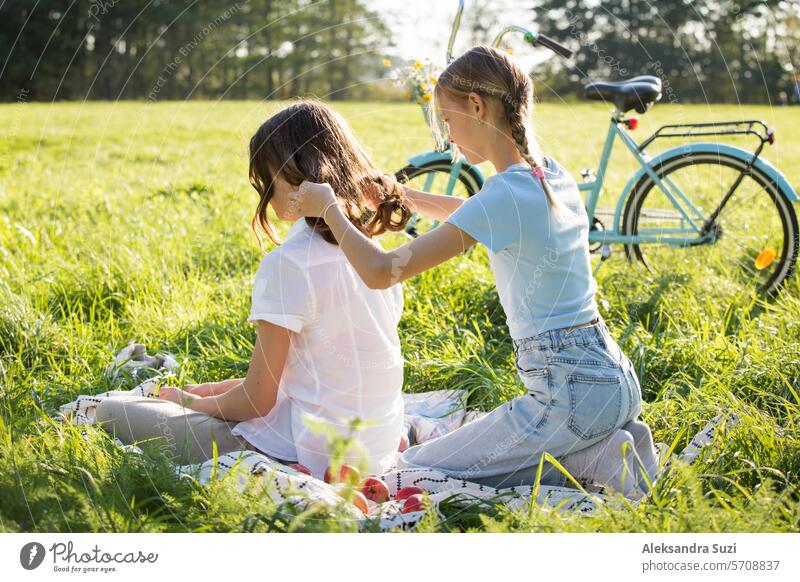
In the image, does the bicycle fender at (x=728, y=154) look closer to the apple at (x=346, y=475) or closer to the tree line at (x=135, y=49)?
the apple at (x=346, y=475)

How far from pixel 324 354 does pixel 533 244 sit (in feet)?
2.05

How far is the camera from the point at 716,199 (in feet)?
18.6

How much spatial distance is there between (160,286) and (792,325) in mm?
2579

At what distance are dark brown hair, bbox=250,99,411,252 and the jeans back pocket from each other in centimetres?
71

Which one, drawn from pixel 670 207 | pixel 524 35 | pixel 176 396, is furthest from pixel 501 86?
pixel 670 207

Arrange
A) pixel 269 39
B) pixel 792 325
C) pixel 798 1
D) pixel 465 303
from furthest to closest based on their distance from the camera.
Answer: pixel 269 39, pixel 798 1, pixel 465 303, pixel 792 325

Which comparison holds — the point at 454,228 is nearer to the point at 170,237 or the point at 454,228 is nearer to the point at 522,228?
the point at 522,228

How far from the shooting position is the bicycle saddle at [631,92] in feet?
13.0

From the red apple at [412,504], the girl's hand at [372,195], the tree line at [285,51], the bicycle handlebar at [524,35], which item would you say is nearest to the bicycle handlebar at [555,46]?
the bicycle handlebar at [524,35]

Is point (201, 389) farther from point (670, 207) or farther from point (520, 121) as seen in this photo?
point (670, 207)

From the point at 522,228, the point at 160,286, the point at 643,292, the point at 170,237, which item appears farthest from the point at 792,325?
the point at 170,237

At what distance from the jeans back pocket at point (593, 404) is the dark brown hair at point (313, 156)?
0.71 meters

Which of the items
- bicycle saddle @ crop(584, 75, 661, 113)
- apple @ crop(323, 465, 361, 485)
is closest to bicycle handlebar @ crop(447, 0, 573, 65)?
bicycle saddle @ crop(584, 75, 661, 113)

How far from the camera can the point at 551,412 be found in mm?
2232
